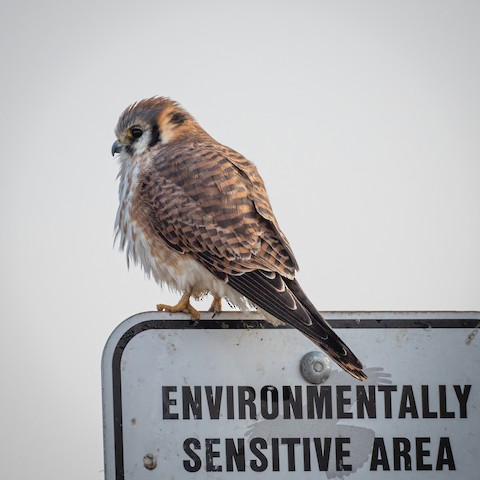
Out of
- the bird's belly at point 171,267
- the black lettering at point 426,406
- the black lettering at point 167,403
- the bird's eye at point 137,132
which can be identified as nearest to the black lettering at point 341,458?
the black lettering at point 426,406

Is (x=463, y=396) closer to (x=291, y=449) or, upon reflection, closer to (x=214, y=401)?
(x=291, y=449)

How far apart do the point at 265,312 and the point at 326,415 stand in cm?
41

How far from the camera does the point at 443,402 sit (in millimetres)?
2119

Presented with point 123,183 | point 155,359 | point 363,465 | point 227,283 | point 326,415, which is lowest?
point 363,465

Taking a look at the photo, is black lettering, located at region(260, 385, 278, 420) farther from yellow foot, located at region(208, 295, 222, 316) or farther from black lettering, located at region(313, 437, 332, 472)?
yellow foot, located at region(208, 295, 222, 316)

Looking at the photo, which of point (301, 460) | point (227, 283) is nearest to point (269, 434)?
point (301, 460)

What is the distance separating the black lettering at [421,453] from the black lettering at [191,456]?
598 millimetres

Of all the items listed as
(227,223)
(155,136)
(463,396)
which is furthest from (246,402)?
(155,136)

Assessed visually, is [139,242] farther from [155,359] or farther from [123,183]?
[155,359]

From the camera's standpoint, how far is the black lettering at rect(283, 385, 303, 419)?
83.5 inches

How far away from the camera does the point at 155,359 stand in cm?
216

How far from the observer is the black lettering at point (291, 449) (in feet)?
6.87

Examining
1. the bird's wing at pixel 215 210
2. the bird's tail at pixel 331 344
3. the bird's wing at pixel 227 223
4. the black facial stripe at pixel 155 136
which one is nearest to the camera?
the bird's tail at pixel 331 344

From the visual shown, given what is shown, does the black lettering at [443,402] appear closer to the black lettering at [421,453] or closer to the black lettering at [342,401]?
the black lettering at [421,453]
